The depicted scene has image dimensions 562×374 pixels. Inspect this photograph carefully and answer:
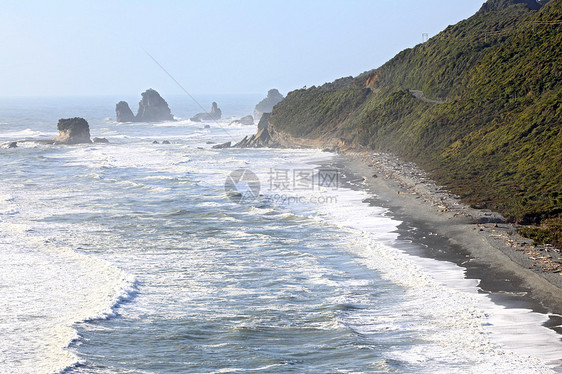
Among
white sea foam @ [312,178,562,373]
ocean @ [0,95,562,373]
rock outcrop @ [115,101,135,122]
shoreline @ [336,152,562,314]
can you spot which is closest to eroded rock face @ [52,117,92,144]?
ocean @ [0,95,562,373]

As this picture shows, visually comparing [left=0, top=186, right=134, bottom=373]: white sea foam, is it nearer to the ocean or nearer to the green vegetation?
Result: the ocean

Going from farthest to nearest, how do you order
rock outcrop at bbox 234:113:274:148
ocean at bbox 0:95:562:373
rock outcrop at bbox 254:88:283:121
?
rock outcrop at bbox 254:88:283:121 → rock outcrop at bbox 234:113:274:148 → ocean at bbox 0:95:562:373

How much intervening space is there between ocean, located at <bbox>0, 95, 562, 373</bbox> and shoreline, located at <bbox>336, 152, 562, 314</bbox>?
109 cm

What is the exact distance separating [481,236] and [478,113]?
30330 mm

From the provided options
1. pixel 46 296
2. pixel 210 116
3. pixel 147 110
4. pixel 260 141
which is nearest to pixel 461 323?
pixel 46 296

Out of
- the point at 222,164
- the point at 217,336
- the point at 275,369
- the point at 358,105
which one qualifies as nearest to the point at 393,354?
the point at 275,369

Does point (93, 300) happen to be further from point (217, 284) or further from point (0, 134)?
point (0, 134)

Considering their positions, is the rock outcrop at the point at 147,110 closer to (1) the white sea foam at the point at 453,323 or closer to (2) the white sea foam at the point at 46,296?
(2) the white sea foam at the point at 46,296

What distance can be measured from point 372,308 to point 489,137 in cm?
3380

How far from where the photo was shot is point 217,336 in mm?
17688

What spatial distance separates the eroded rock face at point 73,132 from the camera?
95438 mm

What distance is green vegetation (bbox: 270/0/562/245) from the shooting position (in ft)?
120

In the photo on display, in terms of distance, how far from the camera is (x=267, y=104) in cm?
18138

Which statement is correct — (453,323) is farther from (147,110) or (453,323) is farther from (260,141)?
(147,110)
